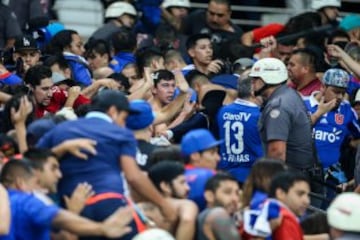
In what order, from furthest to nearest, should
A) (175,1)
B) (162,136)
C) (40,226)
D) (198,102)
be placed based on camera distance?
(175,1), (198,102), (162,136), (40,226)

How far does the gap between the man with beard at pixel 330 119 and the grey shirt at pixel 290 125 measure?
129 cm

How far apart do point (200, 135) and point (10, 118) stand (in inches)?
70.1

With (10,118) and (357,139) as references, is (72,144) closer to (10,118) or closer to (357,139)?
(10,118)

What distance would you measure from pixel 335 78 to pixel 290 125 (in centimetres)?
192

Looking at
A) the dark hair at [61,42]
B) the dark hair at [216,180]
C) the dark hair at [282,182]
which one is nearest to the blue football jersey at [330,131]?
the dark hair at [61,42]

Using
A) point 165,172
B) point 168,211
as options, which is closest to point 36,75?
point 165,172

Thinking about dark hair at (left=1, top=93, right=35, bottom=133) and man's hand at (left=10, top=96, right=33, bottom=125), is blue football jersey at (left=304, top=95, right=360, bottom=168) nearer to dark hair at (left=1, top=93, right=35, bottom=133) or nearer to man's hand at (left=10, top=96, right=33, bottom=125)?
dark hair at (left=1, top=93, right=35, bottom=133)

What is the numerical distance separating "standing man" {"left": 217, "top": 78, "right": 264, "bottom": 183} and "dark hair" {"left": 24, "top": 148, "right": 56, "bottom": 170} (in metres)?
4.12

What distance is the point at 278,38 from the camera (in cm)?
2191

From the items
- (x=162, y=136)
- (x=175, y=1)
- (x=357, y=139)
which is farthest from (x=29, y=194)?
(x=175, y=1)

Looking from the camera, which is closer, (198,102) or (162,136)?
(162,136)

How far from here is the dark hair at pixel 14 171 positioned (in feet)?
43.9

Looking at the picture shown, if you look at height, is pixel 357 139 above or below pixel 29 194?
below

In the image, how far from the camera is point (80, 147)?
13.5m
